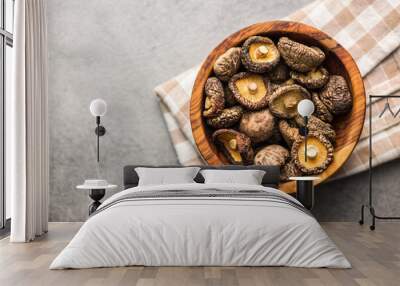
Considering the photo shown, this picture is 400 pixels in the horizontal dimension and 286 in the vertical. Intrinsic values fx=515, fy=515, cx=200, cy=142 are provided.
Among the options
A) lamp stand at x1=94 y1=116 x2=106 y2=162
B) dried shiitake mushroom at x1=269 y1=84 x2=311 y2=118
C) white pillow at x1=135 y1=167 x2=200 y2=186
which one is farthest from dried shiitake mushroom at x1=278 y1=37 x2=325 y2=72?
lamp stand at x1=94 y1=116 x2=106 y2=162

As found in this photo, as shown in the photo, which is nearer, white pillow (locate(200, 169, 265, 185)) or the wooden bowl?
white pillow (locate(200, 169, 265, 185))

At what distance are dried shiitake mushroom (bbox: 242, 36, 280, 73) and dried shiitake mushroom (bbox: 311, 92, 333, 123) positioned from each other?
Answer: 0.58 m

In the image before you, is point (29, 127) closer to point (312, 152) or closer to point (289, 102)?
point (289, 102)

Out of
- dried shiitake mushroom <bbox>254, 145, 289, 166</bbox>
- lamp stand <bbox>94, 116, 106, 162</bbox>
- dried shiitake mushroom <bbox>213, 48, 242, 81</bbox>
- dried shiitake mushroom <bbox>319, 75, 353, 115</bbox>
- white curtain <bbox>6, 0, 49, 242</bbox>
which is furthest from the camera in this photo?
lamp stand <bbox>94, 116, 106, 162</bbox>

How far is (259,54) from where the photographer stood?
5.51m

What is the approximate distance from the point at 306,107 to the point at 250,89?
669mm

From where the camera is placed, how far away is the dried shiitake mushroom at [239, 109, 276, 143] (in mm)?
5559

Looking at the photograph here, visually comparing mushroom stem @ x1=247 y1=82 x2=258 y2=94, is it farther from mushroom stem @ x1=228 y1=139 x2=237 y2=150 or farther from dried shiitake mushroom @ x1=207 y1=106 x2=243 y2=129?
mushroom stem @ x1=228 y1=139 x2=237 y2=150

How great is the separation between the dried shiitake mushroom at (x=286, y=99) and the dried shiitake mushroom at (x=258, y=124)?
0.10 metres

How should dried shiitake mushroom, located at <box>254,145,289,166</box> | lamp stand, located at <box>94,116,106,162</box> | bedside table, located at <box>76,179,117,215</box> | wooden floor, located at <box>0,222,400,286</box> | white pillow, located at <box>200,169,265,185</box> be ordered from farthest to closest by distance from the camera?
lamp stand, located at <box>94,116,106,162</box>, dried shiitake mushroom, located at <box>254,145,289,166</box>, bedside table, located at <box>76,179,117,215</box>, white pillow, located at <box>200,169,265,185</box>, wooden floor, located at <box>0,222,400,286</box>

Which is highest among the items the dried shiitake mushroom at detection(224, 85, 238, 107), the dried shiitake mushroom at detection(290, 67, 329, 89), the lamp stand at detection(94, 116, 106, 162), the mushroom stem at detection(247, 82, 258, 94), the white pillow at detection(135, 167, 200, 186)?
the dried shiitake mushroom at detection(290, 67, 329, 89)

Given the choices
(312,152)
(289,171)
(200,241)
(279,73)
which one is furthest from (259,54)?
(200,241)

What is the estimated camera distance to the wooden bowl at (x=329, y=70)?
527 centimetres

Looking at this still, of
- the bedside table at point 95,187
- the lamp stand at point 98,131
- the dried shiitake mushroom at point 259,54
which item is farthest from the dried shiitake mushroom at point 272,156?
the lamp stand at point 98,131
